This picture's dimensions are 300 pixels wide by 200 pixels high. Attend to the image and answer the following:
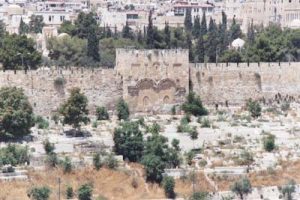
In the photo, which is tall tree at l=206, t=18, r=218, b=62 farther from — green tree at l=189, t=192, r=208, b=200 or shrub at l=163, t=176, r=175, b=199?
green tree at l=189, t=192, r=208, b=200

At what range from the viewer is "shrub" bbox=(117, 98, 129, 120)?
43812 millimetres

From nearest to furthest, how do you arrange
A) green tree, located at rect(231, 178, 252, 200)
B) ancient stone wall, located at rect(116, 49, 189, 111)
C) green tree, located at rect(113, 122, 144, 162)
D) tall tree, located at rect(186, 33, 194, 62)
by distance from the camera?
1. green tree, located at rect(231, 178, 252, 200)
2. green tree, located at rect(113, 122, 144, 162)
3. ancient stone wall, located at rect(116, 49, 189, 111)
4. tall tree, located at rect(186, 33, 194, 62)

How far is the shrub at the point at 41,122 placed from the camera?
138ft

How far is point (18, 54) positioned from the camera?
1833 inches

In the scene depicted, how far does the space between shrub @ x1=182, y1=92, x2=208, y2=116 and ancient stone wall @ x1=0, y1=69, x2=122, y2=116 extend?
7.23ft

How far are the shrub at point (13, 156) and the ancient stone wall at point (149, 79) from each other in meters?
7.00

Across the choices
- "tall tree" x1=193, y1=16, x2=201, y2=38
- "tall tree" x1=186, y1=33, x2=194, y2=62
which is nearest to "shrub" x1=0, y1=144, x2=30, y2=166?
"tall tree" x1=186, y1=33, x2=194, y2=62

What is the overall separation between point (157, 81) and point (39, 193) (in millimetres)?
9988

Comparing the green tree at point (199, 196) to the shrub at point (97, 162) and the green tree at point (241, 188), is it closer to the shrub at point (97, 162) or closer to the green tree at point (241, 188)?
the green tree at point (241, 188)

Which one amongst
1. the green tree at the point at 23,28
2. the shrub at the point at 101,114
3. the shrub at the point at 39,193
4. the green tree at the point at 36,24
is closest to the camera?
the shrub at the point at 39,193

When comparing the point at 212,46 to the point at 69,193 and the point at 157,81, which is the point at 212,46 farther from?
the point at 69,193

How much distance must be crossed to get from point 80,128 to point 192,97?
485 cm

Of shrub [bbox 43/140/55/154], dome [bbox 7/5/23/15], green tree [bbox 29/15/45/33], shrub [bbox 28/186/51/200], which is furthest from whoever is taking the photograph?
dome [bbox 7/5/23/15]

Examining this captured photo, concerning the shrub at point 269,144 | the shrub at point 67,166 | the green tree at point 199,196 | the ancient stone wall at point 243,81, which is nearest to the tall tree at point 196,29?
the ancient stone wall at point 243,81
